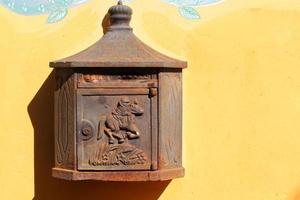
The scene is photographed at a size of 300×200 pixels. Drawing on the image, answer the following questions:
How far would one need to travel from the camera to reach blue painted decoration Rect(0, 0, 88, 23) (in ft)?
12.7

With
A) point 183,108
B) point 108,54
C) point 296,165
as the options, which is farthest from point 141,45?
point 296,165

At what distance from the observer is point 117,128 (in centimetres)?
356

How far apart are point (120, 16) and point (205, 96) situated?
2.00 feet

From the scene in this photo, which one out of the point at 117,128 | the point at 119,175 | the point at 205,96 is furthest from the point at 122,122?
the point at 205,96

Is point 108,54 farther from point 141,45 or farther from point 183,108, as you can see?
point 183,108

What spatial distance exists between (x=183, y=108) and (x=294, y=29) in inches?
27.8

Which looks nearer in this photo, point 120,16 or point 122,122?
point 122,122

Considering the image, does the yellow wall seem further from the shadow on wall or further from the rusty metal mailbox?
the rusty metal mailbox

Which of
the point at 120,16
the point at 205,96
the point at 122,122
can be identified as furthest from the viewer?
the point at 205,96

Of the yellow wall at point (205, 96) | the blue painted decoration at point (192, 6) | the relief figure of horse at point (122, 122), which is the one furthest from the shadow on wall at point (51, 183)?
the blue painted decoration at point (192, 6)

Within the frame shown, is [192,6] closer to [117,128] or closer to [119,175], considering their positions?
[117,128]

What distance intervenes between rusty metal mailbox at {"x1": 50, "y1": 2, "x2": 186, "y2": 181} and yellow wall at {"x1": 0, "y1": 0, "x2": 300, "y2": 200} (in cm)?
27

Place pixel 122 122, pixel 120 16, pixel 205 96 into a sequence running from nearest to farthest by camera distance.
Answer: pixel 122 122 → pixel 120 16 → pixel 205 96

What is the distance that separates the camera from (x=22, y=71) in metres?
3.89
